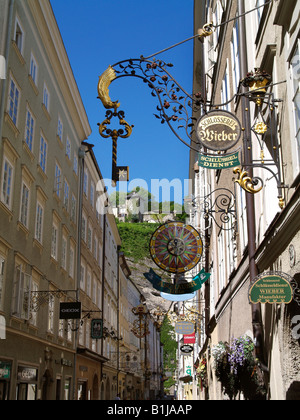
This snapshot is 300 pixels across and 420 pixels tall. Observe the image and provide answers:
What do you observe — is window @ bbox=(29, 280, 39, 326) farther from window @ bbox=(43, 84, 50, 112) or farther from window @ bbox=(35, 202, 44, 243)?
window @ bbox=(43, 84, 50, 112)

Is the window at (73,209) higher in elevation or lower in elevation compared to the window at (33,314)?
higher

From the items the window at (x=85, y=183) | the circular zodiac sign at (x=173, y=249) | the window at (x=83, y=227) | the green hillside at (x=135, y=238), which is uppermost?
the green hillside at (x=135, y=238)

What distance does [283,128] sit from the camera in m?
8.37

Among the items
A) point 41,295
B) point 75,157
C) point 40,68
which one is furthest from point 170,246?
point 75,157

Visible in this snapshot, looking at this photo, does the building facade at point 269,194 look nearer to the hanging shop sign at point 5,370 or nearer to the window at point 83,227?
the hanging shop sign at point 5,370

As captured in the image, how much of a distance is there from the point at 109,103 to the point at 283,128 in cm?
323

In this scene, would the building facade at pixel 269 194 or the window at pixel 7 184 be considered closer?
the building facade at pixel 269 194

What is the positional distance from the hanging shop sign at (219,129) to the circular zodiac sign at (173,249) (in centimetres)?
469

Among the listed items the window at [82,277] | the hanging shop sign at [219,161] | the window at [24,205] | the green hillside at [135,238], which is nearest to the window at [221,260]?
the window at [24,205]

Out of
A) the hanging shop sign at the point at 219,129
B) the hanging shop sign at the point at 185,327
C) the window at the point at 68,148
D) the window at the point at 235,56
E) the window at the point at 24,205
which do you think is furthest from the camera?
the window at the point at 68,148

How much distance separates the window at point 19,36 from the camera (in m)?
18.3

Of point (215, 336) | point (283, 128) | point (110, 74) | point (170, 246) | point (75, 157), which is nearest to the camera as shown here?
point (283, 128)

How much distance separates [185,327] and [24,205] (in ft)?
30.2

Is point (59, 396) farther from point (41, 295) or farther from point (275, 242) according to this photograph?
point (275, 242)
